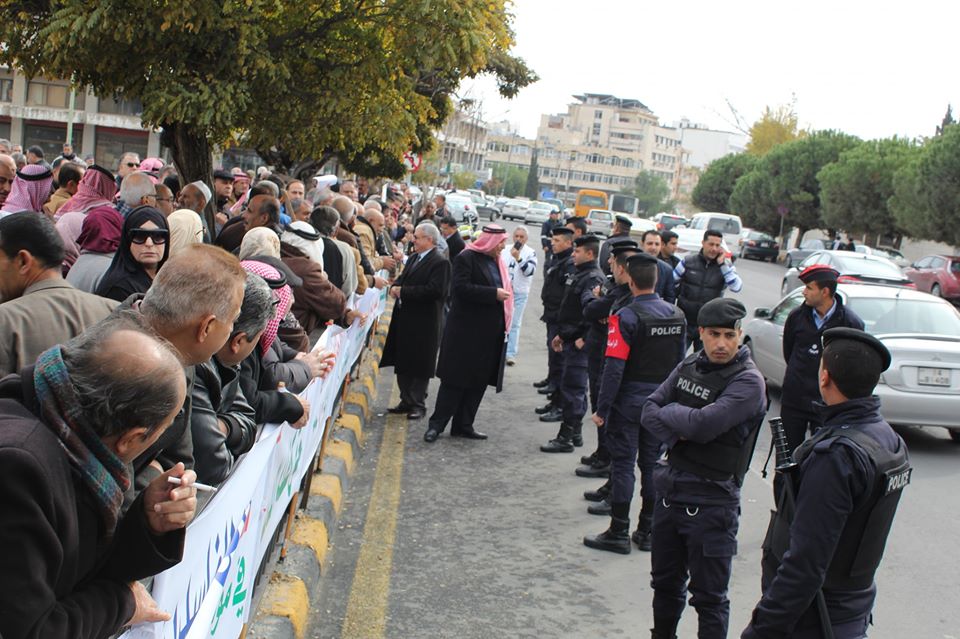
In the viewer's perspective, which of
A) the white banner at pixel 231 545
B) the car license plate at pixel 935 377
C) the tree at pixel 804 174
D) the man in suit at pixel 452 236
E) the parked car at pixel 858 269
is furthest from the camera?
the tree at pixel 804 174

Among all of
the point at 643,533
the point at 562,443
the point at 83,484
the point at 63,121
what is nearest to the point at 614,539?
the point at 643,533

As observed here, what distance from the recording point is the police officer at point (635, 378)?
673 centimetres

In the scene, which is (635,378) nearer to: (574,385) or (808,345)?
(808,345)

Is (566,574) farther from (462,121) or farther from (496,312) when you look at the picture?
(462,121)

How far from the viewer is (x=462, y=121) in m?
43.5

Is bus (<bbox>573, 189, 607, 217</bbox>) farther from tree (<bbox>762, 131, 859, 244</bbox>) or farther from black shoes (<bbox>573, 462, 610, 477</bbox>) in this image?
black shoes (<bbox>573, 462, 610, 477</bbox>)

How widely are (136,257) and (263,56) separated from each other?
3.39 meters

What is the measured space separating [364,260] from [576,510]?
13.6 feet

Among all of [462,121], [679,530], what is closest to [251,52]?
[679,530]

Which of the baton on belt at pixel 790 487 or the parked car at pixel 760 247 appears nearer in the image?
the baton on belt at pixel 790 487

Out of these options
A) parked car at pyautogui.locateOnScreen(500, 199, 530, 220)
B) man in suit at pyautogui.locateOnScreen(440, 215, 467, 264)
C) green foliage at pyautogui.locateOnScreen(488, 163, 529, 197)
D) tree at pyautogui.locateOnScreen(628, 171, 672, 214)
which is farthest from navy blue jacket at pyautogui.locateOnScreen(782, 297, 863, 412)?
green foliage at pyautogui.locateOnScreen(488, 163, 529, 197)

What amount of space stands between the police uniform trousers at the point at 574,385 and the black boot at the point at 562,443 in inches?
2.7

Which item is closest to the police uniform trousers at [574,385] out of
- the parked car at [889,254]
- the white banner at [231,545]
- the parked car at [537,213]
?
the white banner at [231,545]

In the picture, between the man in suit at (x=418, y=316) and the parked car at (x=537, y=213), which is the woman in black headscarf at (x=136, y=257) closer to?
the man in suit at (x=418, y=316)
